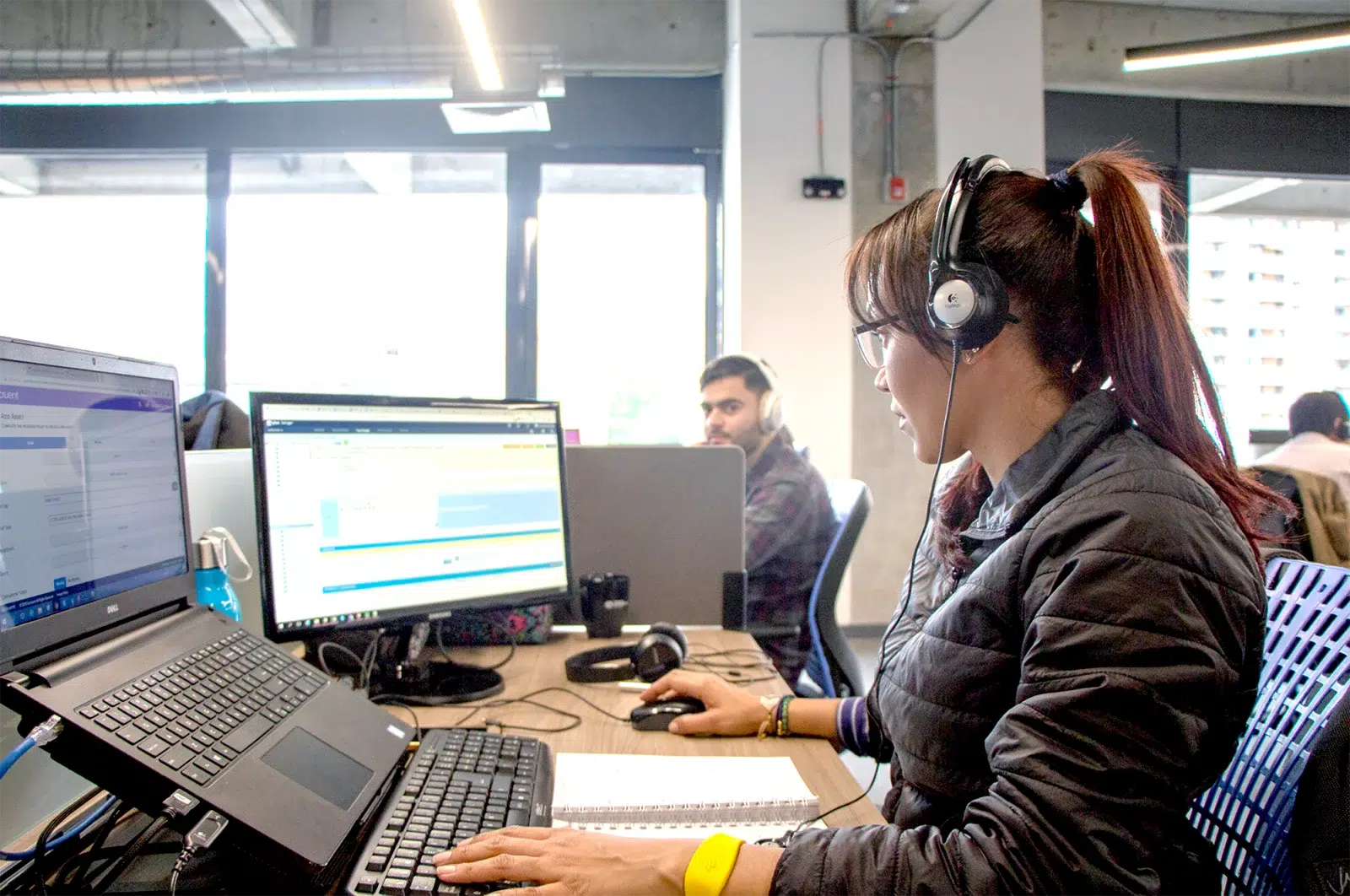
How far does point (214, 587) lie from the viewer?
1.05 meters

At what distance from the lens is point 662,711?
1.08m

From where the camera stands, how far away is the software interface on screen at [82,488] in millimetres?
598

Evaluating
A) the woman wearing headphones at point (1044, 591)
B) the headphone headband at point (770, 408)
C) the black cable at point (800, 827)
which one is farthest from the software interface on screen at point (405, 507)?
the headphone headband at point (770, 408)

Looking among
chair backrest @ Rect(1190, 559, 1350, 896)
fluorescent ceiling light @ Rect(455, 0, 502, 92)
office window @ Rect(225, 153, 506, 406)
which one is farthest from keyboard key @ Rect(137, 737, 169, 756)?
office window @ Rect(225, 153, 506, 406)

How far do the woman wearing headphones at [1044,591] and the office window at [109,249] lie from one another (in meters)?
4.74

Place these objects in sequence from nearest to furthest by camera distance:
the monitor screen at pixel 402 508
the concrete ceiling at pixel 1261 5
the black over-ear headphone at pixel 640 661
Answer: the monitor screen at pixel 402 508 → the black over-ear headphone at pixel 640 661 → the concrete ceiling at pixel 1261 5

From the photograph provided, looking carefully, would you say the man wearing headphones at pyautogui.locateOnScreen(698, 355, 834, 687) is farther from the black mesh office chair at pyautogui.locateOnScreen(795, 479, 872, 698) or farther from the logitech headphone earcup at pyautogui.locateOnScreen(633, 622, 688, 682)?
the logitech headphone earcup at pyautogui.locateOnScreen(633, 622, 688, 682)

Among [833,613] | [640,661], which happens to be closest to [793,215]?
[833,613]

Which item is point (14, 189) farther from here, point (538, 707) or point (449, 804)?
point (449, 804)

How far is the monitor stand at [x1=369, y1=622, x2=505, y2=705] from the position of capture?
3.71 ft

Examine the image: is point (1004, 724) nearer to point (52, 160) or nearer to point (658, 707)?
point (658, 707)

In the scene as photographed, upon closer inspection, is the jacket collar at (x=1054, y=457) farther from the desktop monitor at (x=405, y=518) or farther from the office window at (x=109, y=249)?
the office window at (x=109, y=249)

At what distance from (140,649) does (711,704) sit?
26.7 inches

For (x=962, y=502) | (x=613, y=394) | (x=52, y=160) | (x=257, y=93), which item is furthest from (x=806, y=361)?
(x=52, y=160)
